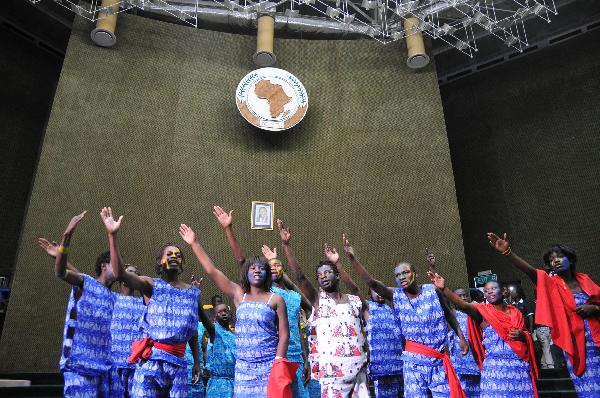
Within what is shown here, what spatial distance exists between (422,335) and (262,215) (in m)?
5.14

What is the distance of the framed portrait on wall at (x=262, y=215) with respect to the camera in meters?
8.19

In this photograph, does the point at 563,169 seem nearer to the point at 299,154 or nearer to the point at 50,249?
the point at 299,154

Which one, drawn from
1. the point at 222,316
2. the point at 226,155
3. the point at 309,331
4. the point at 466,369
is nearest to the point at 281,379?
the point at 309,331

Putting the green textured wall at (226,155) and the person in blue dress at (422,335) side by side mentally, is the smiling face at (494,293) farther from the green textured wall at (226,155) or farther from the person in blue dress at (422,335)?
the green textured wall at (226,155)

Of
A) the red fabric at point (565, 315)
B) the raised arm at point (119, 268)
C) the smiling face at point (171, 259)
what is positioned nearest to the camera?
the raised arm at point (119, 268)

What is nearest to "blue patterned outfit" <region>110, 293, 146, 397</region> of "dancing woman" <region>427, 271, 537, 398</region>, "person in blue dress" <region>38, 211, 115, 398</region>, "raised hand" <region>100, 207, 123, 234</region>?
"person in blue dress" <region>38, 211, 115, 398</region>

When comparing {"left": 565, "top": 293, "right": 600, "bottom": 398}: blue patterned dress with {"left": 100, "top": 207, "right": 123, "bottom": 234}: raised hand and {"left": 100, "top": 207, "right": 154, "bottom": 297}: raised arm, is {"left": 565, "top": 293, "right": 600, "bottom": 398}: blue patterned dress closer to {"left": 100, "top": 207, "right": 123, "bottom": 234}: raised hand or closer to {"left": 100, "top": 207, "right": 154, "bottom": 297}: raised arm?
{"left": 100, "top": 207, "right": 154, "bottom": 297}: raised arm

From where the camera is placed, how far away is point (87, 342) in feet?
10.4

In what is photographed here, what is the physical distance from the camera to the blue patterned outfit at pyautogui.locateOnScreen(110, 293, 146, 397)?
354 centimetres

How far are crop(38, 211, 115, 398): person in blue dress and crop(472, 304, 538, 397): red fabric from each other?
2.70 metres

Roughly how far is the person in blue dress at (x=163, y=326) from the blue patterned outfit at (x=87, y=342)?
390 millimetres

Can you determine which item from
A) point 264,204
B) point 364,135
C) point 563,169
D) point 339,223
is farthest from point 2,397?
point 563,169

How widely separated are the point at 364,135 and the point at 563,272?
5.71m

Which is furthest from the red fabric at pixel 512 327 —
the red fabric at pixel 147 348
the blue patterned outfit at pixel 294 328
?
the red fabric at pixel 147 348
